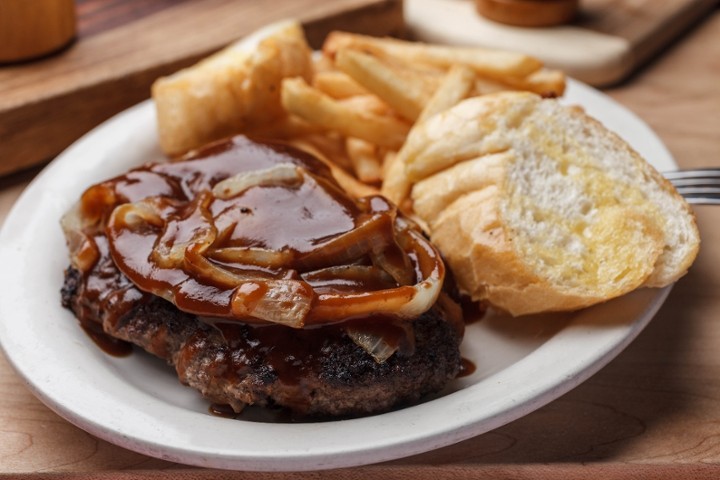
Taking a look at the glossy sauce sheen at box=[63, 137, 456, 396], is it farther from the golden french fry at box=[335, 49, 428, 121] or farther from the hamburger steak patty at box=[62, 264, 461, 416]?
the golden french fry at box=[335, 49, 428, 121]

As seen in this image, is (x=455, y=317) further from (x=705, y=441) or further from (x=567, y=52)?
(x=567, y=52)

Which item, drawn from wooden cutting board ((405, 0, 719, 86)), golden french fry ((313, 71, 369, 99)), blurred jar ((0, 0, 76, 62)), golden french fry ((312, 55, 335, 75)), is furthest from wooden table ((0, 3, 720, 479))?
blurred jar ((0, 0, 76, 62))

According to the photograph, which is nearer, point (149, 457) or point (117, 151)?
point (149, 457)

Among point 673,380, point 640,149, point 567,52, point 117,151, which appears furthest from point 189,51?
point 673,380

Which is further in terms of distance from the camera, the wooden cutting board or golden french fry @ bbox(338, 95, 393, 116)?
the wooden cutting board

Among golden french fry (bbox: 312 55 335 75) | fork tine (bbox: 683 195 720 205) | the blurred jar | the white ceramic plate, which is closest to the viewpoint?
the white ceramic plate

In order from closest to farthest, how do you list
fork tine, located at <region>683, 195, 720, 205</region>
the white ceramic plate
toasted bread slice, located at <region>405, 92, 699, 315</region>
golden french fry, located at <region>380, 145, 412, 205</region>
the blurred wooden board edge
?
the white ceramic plate
toasted bread slice, located at <region>405, 92, 699, 315</region>
fork tine, located at <region>683, 195, 720, 205</region>
golden french fry, located at <region>380, 145, 412, 205</region>
the blurred wooden board edge

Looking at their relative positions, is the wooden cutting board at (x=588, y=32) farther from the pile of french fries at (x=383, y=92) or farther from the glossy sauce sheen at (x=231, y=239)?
the glossy sauce sheen at (x=231, y=239)
